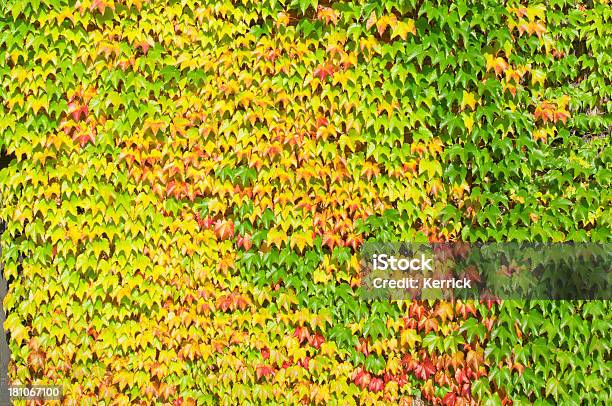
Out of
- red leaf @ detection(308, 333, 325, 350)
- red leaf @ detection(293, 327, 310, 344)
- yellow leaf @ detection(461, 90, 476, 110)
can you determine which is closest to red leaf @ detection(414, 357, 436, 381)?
red leaf @ detection(308, 333, 325, 350)

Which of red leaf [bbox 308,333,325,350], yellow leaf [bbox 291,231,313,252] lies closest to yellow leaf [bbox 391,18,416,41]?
yellow leaf [bbox 291,231,313,252]

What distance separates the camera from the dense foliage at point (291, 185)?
3.58 meters

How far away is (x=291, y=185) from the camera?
368 centimetres

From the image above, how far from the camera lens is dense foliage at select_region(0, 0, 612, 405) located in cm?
358

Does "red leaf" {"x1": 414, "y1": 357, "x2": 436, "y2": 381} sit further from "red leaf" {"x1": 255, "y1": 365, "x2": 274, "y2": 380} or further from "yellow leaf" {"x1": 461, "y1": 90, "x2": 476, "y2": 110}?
"yellow leaf" {"x1": 461, "y1": 90, "x2": 476, "y2": 110}

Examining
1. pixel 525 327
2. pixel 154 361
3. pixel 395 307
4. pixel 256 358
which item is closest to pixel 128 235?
pixel 154 361

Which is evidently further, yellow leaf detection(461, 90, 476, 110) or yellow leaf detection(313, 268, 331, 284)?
yellow leaf detection(313, 268, 331, 284)

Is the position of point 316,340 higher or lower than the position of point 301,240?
lower

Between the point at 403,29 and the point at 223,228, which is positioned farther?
the point at 223,228

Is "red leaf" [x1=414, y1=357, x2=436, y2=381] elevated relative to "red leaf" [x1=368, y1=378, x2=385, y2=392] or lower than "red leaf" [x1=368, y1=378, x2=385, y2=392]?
elevated

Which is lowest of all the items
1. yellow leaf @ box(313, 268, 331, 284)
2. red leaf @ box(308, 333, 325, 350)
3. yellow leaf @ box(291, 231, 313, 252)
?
red leaf @ box(308, 333, 325, 350)

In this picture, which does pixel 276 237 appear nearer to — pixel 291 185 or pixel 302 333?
pixel 291 185

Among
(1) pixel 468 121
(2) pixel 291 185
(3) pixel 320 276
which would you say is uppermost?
(1) pixel 468 121

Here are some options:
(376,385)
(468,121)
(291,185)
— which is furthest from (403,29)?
(376,385)
